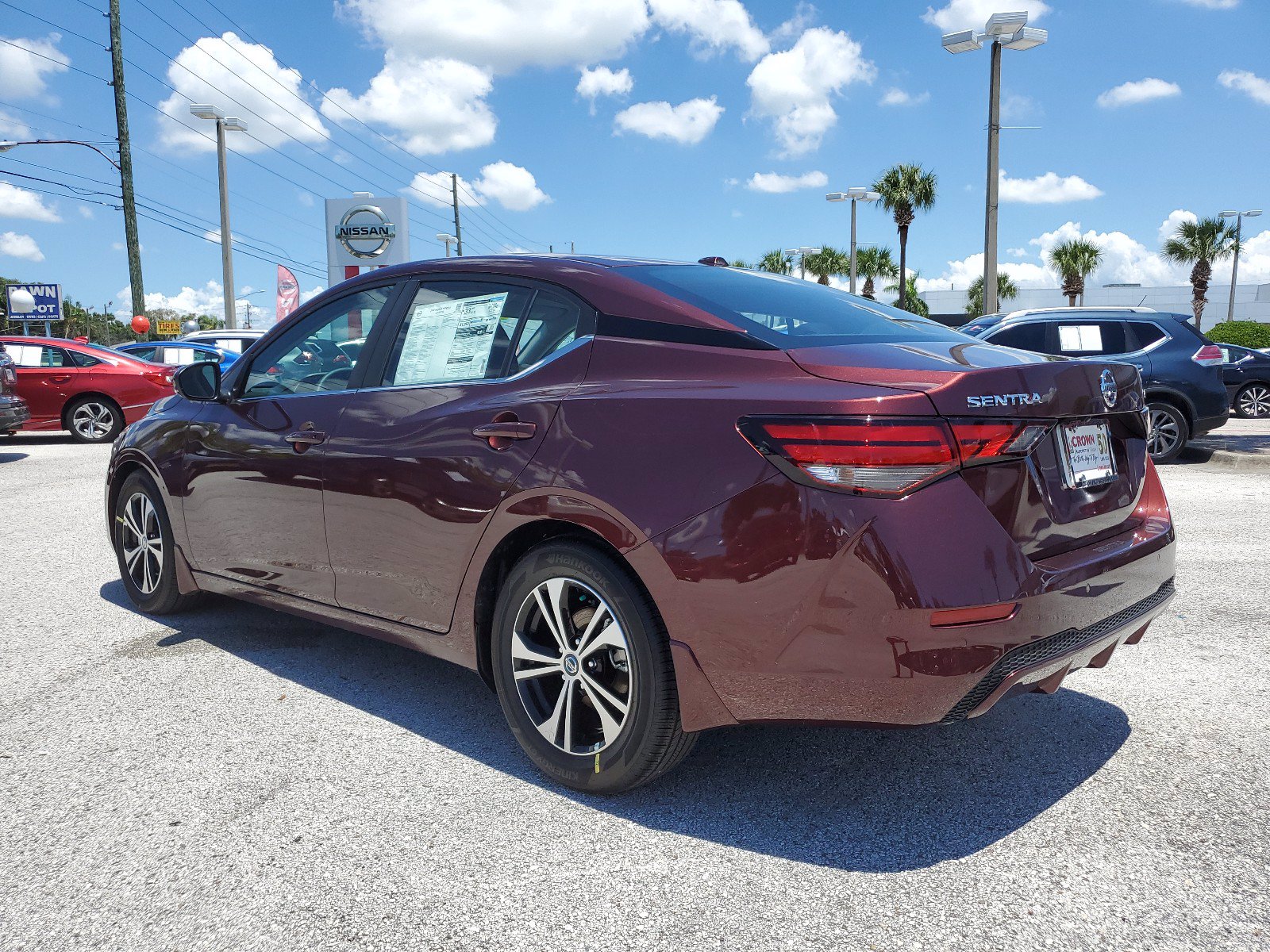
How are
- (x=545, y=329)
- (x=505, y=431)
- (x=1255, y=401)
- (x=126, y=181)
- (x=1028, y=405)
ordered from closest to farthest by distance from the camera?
1. (x=1028, y=405)
2. (x=505, y=431)
3. (x=545, y=329)
4. (x=1255, y=401)
5. (x=126, y=181)

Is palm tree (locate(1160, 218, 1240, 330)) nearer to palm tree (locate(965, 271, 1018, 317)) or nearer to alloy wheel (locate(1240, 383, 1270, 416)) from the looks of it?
Result: palm tree (locate(965, 271, 1018, 317))

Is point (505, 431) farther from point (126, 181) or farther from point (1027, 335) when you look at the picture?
point (126, 181)

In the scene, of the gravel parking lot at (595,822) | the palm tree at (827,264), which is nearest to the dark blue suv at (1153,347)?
the gravel parking lot at (595,822)

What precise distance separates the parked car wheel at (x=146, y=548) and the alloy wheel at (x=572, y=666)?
244cm

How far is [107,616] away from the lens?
493 cm

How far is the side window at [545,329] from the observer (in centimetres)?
301

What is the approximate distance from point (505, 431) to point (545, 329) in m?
0.36

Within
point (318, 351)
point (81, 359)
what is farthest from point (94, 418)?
point (318, 351)

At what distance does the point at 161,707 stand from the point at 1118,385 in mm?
3408

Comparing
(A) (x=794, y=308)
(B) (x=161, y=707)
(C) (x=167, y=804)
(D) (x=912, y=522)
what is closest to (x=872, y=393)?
(D) (x=912, y=522)

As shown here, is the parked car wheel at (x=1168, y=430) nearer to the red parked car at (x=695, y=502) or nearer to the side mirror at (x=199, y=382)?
the red parked car at (x=695, y=502)

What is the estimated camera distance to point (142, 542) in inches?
190

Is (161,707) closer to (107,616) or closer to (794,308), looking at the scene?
(107,616)

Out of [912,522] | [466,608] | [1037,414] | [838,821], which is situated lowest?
[838,821]
